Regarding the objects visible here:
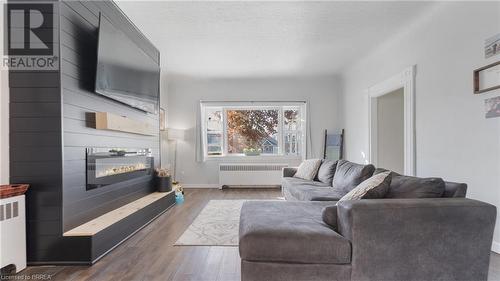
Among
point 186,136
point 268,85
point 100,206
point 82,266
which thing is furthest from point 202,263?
point 268,85

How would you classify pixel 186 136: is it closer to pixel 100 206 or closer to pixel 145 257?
pixel 100 206

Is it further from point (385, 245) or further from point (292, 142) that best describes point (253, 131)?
point (385, 245)

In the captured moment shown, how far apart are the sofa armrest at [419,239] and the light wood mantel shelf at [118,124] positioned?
7.71 feet

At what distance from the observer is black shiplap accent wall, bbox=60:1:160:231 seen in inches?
88.9

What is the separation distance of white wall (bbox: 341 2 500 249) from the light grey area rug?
2.39 m

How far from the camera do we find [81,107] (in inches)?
96.7

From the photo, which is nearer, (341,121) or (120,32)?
(120,32)

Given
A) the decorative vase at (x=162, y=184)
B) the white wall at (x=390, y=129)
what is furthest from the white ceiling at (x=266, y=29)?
the decorative vase at (x=162, y=184)

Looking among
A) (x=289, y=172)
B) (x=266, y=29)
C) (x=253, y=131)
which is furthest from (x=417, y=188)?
(x=253, y=131)

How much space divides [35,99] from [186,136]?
418cm

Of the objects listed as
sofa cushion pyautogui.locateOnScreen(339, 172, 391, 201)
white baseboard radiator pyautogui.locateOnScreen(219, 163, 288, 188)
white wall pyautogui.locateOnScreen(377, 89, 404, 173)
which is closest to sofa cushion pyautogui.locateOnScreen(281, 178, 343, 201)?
sofa cushion pyautogui.locateOnScreen(339, 172, 391, 201)

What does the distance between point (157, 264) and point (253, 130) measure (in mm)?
4623

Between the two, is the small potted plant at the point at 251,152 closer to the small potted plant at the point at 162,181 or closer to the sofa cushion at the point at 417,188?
the small potted plant at the point at 162,181

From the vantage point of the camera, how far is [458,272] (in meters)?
1.67
